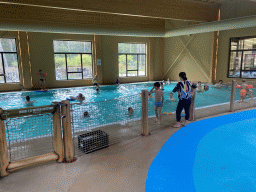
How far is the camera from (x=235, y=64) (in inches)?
553

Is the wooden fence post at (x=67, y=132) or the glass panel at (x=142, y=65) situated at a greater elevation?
the glass panel at (x=142, y=65)

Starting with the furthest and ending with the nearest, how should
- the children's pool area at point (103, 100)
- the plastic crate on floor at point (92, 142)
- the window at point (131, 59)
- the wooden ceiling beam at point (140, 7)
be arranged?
1. the window at point (131, 59)
2. the wooden ceiling beam at point (140, 7)
3. the children's pool area at point (103, 100)
4. the plastic crate on floor at point (92, 142)

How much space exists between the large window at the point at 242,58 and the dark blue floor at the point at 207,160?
9822 millimetres

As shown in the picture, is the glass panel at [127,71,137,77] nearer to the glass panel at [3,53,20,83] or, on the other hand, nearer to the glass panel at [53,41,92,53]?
the glass panel at [53,41,92,53]

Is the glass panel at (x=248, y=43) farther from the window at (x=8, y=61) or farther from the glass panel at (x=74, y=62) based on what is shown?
the window at (x=8, y=61)

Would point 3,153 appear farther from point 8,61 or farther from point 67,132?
point 8,61

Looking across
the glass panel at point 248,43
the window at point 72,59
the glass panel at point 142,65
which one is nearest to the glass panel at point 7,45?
the window at point 72,59

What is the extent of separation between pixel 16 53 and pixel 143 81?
34.3 ft

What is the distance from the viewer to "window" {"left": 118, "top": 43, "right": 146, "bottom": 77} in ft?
56.2

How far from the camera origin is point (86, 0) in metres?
8.05

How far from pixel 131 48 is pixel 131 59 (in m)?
0.98

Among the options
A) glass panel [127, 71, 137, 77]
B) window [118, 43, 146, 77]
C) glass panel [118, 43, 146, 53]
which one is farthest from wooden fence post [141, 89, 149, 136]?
glass panel [127, 71, 137, 77]

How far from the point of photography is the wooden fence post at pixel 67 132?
128 inches

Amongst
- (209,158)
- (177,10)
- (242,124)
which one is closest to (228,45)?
(177,10)
